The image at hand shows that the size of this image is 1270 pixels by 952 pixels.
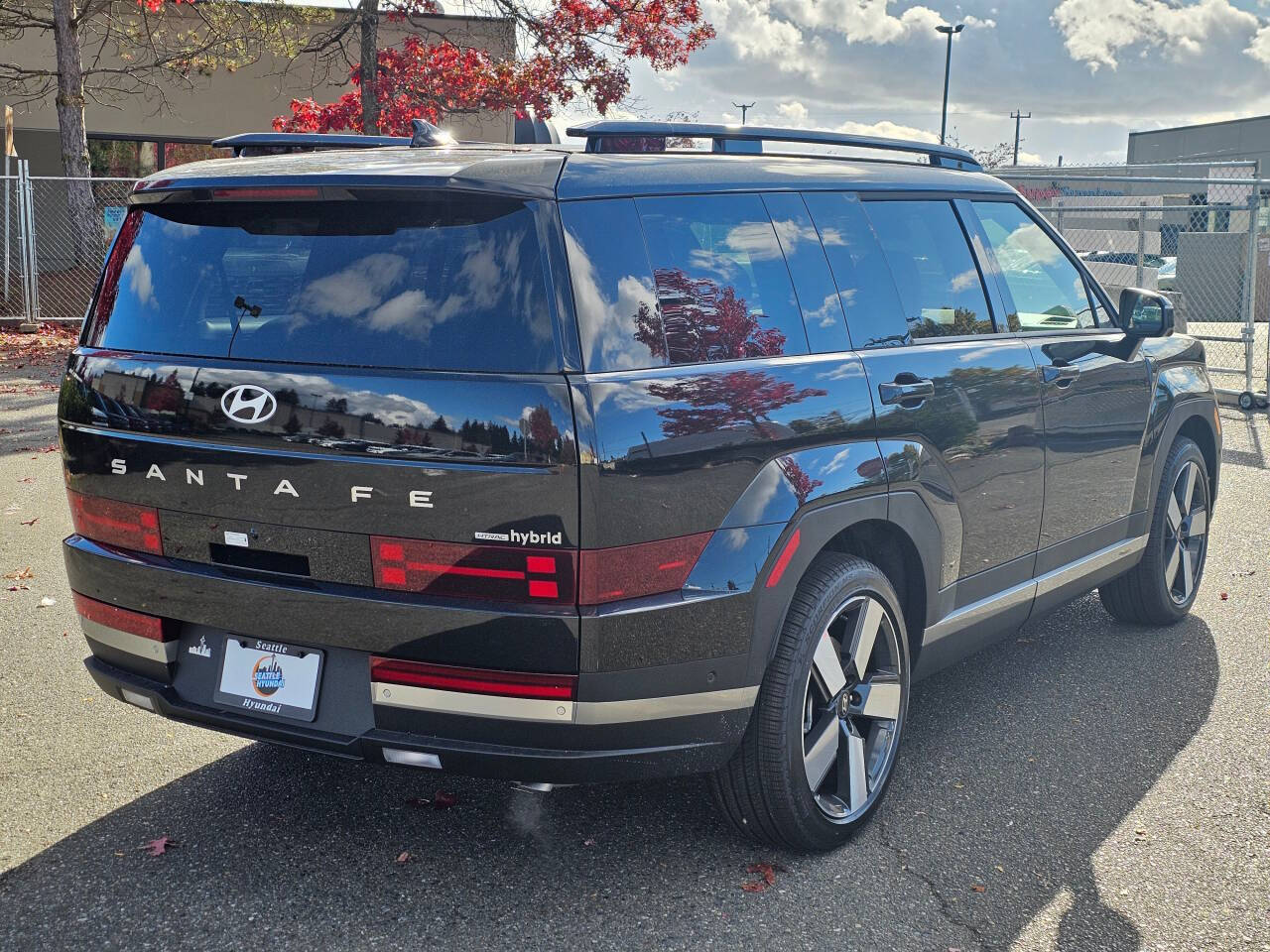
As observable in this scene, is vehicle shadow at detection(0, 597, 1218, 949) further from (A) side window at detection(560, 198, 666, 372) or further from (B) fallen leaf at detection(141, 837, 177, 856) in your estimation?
(A) side window at detection(560, 198, 666, 372)

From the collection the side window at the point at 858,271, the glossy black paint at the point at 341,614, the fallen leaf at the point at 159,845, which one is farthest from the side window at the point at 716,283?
the fallen leaf at the point at 159,845

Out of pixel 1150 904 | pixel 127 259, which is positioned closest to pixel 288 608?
pixel 127 259

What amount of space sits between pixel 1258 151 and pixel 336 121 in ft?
65.1

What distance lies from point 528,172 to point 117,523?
1478 mm

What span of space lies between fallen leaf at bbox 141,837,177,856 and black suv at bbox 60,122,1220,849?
1.43 ft

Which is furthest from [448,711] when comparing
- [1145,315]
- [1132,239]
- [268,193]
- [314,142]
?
[1132,239]

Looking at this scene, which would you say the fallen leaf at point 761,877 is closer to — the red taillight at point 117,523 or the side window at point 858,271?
the side window at point 858,271

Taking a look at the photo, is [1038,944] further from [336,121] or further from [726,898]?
[336,121]

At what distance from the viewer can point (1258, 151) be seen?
27.2 metres

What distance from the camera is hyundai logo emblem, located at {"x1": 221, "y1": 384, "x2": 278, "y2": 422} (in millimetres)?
3133

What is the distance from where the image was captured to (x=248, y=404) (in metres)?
3.16

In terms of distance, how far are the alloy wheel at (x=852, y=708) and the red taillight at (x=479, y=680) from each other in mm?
833

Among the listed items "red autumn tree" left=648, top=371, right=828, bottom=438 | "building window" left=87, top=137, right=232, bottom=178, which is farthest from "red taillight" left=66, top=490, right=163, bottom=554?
"building window" left=87, top=137, right=232, bottom=178

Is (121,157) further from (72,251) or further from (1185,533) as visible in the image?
(1185,533)
